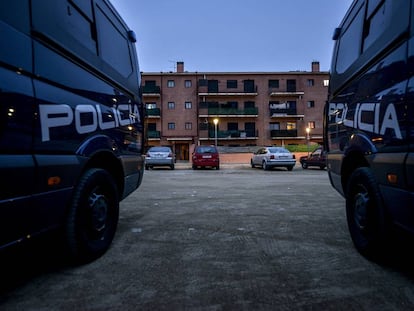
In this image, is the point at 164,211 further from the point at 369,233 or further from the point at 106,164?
the point at 369,233

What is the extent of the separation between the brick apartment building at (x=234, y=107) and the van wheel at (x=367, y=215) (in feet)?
109

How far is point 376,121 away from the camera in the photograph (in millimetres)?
2092

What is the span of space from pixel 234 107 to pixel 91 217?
35.7m

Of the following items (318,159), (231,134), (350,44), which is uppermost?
(231,134)

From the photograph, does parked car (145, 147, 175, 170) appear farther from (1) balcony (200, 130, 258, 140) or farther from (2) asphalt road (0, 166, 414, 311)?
(1) balcony (200, 130, 258, 140)

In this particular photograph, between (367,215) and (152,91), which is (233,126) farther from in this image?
(367,215)

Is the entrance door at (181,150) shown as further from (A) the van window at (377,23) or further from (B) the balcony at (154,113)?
(A) the van window at (377,23)

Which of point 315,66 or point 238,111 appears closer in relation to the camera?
point 238,111

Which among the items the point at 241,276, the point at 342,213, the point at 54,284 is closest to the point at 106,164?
the point at 54,284

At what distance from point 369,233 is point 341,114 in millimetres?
1384

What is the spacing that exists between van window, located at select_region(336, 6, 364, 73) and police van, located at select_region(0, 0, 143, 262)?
8.84 ft

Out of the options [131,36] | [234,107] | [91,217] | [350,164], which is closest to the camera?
[91,217]

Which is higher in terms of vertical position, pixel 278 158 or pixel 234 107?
pixel 234 107

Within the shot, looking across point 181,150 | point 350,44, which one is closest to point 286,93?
point 181,150
